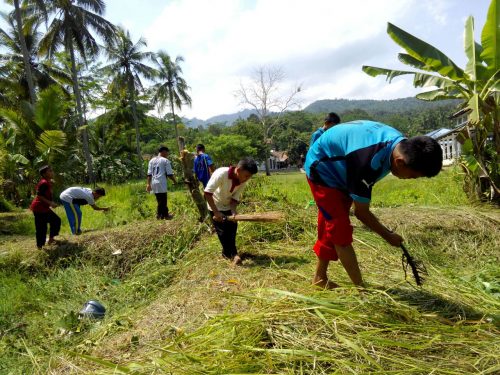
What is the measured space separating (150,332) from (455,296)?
7.61 ft

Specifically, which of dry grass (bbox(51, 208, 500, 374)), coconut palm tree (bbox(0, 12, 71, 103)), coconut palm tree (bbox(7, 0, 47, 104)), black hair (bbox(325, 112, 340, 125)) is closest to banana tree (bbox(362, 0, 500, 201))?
black hair (bbox(325, 112, 340, 125))

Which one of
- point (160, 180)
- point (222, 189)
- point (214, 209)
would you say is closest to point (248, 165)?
point (222, 189)

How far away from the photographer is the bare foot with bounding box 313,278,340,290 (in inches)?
111

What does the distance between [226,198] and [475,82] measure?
174 inches

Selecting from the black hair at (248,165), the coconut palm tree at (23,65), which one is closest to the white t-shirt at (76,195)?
the black hair at (248,165)

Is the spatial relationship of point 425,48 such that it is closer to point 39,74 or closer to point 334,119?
point 334,119

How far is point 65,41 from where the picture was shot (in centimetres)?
1936

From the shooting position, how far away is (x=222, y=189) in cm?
403

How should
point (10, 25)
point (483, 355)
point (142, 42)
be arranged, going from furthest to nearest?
point (142, 42)
point (10, 25)
point (483, 355)

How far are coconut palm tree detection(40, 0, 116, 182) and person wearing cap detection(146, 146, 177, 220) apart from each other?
13.1 meters

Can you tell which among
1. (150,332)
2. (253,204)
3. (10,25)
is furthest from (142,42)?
(150,332)

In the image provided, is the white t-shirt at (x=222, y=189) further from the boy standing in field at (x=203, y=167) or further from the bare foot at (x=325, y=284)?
the boy standing in field at (x=203, y=167)

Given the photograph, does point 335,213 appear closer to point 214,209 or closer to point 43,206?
point 214,209

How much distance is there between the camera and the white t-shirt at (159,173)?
Result: 263 inches
